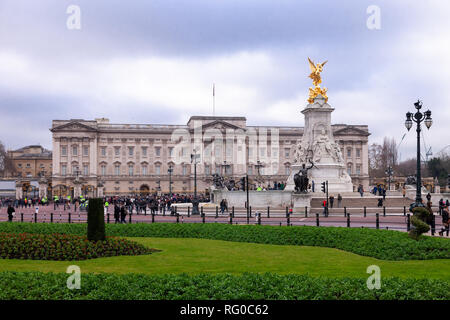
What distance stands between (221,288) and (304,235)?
1020 cm

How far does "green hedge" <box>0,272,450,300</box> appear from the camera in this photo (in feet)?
28.2

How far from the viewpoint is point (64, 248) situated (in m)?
15.5

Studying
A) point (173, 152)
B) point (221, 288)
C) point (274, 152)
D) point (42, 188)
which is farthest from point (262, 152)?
point (221, 288)

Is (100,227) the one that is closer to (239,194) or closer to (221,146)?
(239,194)

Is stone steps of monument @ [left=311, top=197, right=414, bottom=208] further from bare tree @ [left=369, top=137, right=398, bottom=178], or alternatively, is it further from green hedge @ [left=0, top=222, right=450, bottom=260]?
bare tree @ [left=369, top=137, right=398, bottom=178]

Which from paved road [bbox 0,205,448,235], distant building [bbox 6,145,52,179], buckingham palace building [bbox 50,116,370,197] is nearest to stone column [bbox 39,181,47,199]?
buckingham palace building [bbox 50,116,370,197]

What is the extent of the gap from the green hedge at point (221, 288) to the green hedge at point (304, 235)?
5.65m

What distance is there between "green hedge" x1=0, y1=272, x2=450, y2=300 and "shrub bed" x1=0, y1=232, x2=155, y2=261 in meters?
5.57

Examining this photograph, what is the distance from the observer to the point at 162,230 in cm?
2178

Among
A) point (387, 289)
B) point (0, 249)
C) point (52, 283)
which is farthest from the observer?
point (0, 249)

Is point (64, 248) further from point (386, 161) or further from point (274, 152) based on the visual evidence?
point (386, 161)

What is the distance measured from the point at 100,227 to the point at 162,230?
5177 millimetres
